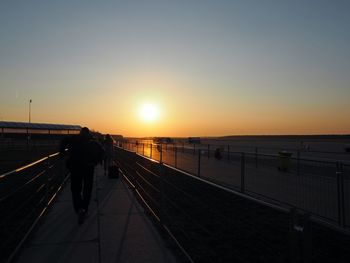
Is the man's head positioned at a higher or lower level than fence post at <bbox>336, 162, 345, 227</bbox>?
higher

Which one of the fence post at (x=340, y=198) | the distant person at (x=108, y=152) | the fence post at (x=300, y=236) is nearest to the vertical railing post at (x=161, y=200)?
the fence post at (x=340, y=198)

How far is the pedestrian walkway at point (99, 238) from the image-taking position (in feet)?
18.6

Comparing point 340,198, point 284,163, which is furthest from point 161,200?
point 284,163

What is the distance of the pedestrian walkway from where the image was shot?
224 inches

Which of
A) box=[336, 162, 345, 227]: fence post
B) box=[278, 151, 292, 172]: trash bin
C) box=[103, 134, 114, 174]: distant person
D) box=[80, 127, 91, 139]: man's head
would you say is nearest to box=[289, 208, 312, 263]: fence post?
box=[336, 162, 345, 227]: fence post

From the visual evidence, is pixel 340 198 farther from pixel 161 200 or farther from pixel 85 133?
pixel 85 133

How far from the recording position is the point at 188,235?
7.15 meters

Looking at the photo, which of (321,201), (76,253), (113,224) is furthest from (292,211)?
(321,201)

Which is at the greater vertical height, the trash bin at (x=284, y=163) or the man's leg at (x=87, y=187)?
the trash bin at (x=284, y=163)

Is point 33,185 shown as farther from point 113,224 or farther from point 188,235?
point 188,235

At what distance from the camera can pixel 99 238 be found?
6613 mm

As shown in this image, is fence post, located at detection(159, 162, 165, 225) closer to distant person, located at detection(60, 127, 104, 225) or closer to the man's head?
distant person, located at detection(60, 127, 104, 225)

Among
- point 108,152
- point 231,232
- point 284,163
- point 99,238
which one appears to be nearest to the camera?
point 99,238

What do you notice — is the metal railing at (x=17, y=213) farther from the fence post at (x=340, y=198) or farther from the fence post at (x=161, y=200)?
the fence post at (x=340, y=198)
